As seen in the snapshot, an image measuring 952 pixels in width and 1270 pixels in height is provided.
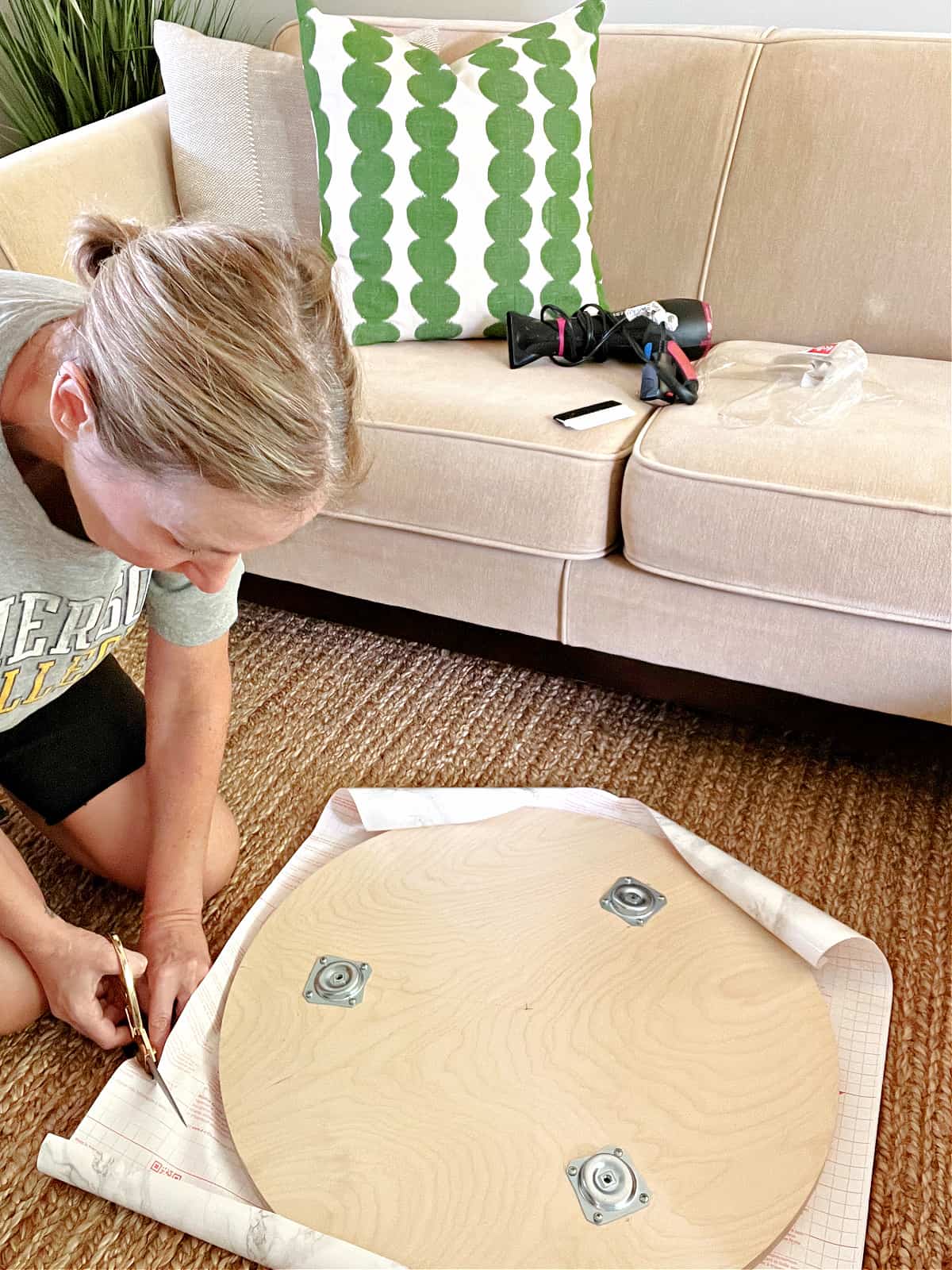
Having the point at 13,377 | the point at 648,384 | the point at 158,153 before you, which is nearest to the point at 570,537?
the point at 648,384

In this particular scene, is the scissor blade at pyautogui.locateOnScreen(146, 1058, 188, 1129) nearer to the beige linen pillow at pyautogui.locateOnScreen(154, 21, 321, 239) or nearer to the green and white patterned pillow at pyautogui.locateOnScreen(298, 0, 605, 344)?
the green and white patterned pillow at pyautogui.locateOnScreen(298, 0, 605, 344)

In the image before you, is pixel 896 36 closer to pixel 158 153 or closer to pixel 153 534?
pixel 158 153

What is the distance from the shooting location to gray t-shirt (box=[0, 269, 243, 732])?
883 millimetres

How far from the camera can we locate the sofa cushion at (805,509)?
1247 mm

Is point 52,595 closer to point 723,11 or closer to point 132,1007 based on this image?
point 132,1007

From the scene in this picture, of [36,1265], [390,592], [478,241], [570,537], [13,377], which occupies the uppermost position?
[13,377]

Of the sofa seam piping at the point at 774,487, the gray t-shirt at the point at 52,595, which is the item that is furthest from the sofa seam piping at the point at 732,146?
the gray t-shirt at the point at 52,595

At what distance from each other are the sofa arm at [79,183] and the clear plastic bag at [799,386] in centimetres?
96

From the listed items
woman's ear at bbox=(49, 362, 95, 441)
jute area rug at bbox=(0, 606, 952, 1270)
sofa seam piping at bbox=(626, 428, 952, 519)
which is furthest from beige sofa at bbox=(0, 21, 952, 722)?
woman's ear at bbox=(49, 362, 95, 441)

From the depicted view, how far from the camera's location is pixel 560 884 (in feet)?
3.67

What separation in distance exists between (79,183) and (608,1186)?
160 cm

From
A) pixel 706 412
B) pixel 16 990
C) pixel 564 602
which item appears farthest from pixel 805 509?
pixel 16 990

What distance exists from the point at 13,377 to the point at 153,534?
199mm

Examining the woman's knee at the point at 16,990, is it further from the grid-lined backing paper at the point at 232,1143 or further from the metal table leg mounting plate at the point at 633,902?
the metal table leg mounting plate at the point at 633,902
